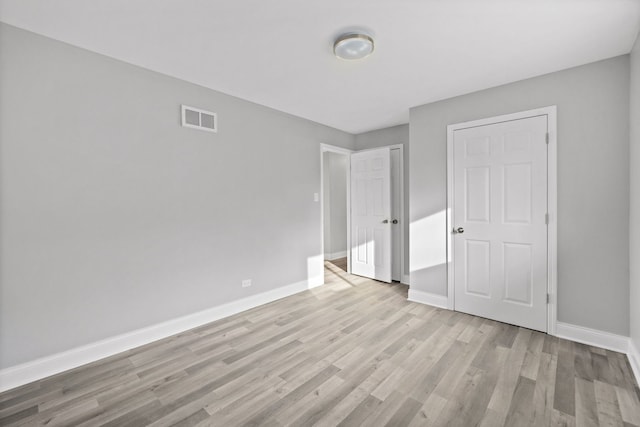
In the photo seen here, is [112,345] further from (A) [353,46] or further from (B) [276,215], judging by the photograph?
(A) [353,46]

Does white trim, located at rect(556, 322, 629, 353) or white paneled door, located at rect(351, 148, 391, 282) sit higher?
white paneled door, located at rect(351, 148, 391, 282)

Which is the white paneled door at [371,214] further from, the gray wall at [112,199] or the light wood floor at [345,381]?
the gray wall at [112,199]

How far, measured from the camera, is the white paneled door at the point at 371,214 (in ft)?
14.7

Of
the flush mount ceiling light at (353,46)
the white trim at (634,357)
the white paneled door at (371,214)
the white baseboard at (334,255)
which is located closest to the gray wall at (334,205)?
the white baseboard at (334,255)

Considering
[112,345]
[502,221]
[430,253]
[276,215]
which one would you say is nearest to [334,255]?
[276,215]

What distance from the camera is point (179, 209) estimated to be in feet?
9.45

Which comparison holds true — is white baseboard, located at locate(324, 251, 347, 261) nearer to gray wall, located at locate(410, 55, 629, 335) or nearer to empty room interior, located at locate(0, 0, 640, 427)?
empty room interior, located at locate(0, 0, 640, 427)

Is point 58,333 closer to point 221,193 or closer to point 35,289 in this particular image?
point 35,289

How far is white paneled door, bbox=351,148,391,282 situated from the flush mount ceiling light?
2.27 m

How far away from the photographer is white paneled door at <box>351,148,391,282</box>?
447 centimetres

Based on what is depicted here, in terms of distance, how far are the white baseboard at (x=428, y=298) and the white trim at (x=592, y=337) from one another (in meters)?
1.08

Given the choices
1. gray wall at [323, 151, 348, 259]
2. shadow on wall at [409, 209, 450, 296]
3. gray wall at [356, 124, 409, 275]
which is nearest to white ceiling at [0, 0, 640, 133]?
gray wall at [356, 124, 409, 275]

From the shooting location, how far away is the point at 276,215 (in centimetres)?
381

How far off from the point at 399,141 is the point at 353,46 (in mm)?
2532
